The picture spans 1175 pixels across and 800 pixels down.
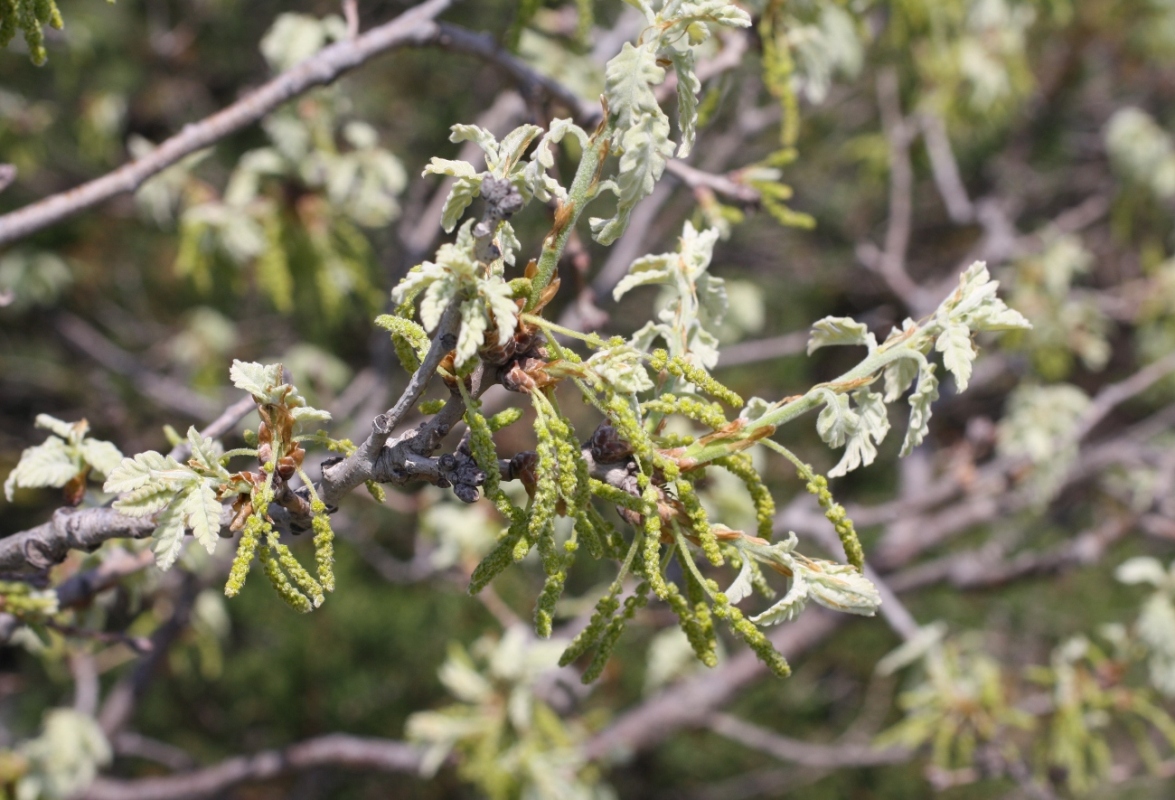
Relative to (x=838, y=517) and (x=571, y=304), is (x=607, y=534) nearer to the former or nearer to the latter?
(x=838, y=517)

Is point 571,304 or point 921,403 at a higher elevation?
point 571,304

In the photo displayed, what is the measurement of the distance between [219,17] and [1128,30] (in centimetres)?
473

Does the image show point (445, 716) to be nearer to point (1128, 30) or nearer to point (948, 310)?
point (948, 310)

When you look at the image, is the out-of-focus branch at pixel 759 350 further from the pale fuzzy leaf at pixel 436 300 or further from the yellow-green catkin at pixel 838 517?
the pale fuzzy leaf at pixel 436 300

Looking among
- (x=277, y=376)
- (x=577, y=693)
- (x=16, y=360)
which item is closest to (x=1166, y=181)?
(x=577, y=693)

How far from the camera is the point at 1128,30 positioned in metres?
4.94

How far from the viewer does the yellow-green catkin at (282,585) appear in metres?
0.89

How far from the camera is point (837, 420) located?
0.94 meters

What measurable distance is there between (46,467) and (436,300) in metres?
0.69

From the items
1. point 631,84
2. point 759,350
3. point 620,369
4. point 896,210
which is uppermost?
point 896,210

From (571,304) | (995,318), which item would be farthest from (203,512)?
(571,304)

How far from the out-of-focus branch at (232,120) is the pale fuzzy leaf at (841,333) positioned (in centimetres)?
97

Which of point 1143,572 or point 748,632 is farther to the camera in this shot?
point 1143,572

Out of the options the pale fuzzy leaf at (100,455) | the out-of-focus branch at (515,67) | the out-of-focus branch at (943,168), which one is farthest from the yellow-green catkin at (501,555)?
the out-of-focus branch at (943,168)
